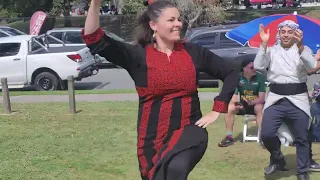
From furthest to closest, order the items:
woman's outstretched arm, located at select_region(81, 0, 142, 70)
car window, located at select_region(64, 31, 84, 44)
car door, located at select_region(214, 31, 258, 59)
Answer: car window, located at select_region(64, 31, 84, 44) → car door, located at select_region(214, 31, 258, 59) → woman's outstretched arm, located at select_region(81, 0, 142, 70)

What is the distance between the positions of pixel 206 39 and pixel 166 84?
12767 millimetres

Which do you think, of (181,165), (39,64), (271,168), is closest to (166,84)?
(181,165)

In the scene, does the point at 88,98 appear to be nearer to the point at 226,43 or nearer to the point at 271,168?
the point at 226,43

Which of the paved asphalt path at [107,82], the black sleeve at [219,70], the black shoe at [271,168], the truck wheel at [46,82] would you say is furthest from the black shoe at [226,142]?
the paved asphalt path at [107,82]

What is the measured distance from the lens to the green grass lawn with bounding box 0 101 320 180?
628cm

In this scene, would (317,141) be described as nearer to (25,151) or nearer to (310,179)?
(310,179)

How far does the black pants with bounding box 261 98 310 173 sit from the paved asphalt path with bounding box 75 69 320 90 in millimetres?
9830

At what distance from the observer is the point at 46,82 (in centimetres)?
1512

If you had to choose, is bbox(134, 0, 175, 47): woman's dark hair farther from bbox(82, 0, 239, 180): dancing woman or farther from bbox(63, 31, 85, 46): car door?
bbox(63, 31, 85, 46): car door

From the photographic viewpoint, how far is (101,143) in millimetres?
7742

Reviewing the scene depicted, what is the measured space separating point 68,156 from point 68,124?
2.21m

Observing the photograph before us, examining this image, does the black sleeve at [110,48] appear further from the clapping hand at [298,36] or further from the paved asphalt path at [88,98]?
the paved asphalt path at [88,98]

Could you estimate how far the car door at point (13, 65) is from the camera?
15102 mm

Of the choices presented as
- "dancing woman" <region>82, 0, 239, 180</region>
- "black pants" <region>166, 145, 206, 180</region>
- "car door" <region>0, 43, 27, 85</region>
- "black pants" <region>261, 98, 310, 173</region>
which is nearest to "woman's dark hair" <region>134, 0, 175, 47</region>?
"dancing woman" <region>82, 0, 239, 180</region>
